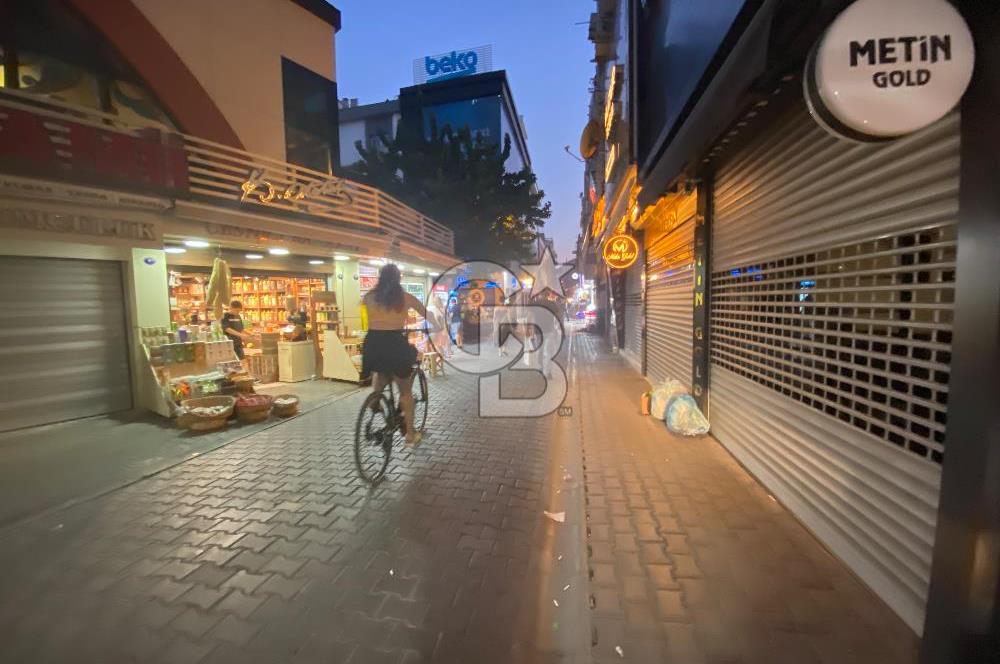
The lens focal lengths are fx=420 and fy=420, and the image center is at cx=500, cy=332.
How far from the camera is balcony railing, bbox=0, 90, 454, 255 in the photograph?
564cm

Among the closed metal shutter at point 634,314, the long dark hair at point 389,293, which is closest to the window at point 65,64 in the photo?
the long dark hair at point 389,293

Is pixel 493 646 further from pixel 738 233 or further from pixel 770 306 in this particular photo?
pixel 738 233

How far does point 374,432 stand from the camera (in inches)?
186

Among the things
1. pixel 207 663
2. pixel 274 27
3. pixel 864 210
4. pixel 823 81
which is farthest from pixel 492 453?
pixel 274 27

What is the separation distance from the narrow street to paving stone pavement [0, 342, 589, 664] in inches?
0.5

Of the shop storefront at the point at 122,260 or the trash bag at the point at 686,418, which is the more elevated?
the shop storefront at the point at 122,260

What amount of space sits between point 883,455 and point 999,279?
55.8 inches

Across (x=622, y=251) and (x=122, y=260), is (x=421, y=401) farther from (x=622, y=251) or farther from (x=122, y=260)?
(x=622, y=251)

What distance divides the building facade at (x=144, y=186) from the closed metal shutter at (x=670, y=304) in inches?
302

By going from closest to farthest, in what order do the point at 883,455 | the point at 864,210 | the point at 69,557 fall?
the point at 883,455 → the point at 864,210 → the point at 69,557

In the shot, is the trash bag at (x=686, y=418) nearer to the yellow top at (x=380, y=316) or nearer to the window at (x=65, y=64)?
the yellow top at (x=380, y=316)

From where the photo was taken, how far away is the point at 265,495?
4160 millimetres

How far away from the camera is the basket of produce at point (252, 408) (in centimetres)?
650

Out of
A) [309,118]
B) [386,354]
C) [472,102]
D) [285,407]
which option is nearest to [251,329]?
[285,407]
